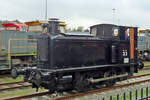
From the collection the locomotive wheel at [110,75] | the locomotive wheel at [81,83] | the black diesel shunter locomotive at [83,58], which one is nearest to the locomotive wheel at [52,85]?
the black diesel shunter locomotive at [83,58]

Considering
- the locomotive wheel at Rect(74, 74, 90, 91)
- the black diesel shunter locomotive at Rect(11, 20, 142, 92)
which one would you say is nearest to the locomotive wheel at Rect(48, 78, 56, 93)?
the black diesel shunter locomotive at Rect(11, 20, 142, 92)

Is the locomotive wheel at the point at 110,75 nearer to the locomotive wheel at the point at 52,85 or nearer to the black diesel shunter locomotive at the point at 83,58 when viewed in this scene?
the black diesel shunter locomotive at the point at 83,58

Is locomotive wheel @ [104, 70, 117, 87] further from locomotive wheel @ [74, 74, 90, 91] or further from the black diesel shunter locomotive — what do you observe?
locomotive wheel @ [74, 74, 90, 91]

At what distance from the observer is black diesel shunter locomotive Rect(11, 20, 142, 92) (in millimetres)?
8438

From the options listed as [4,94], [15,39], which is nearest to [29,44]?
[15,39]

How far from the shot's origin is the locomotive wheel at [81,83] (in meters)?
9.18

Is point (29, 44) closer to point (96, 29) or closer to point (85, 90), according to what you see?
point (96, 29)

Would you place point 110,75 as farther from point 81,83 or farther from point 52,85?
point 52,85

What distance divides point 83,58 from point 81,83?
1.15 metres

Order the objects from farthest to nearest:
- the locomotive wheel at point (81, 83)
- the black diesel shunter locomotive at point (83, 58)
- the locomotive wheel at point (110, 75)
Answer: the locomotive wheel at point (110, 75) → the locomotive wheel at point (81, 83) → the black diesel shunter locomotive at point (83, 58)

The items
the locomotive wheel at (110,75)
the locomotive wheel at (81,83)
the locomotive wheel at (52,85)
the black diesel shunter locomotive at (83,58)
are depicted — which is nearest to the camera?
the locomotive wheel at (52,85)

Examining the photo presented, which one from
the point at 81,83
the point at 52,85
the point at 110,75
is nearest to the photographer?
the point at 52,85

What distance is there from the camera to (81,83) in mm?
9281

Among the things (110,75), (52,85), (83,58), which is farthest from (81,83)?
(110,75)
